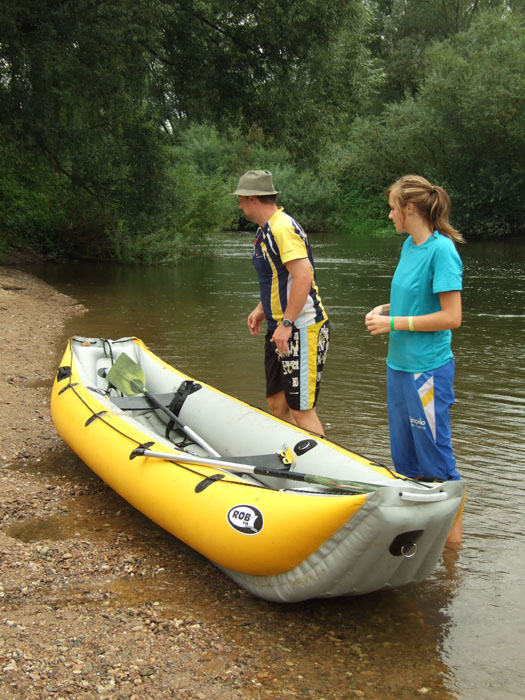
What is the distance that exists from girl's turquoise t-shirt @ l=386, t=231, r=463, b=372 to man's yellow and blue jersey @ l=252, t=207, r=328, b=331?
2.63 feet

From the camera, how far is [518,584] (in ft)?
11.1

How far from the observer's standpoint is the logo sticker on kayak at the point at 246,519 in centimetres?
293

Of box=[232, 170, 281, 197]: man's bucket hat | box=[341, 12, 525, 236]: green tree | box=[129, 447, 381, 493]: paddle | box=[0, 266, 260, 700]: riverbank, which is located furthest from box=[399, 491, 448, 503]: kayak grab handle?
box=[341, 12, 525, 236]: green tree

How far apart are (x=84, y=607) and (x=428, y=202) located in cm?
215

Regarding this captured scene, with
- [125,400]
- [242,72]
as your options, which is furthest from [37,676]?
[242,72]

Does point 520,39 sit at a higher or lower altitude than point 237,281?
higher

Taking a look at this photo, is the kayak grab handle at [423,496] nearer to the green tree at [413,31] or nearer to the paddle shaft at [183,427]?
the paddle shaft at [183,427]

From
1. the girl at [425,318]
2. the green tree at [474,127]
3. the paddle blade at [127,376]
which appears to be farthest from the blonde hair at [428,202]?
the green tree at [474,127]

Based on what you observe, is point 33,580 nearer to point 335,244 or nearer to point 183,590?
point 183,590

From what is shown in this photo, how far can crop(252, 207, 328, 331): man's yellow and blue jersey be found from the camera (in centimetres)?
379

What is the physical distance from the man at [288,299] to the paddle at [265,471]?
63cm

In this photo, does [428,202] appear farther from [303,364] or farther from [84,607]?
[84,607]

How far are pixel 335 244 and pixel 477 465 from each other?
2121cm

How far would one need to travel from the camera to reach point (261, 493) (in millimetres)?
3010
